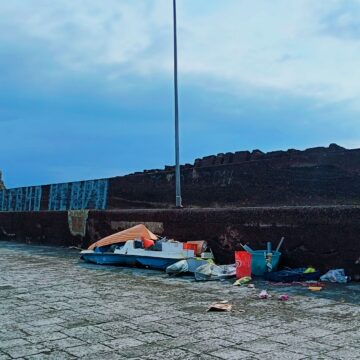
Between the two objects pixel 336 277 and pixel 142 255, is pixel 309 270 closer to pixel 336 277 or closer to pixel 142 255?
pixel 336 277

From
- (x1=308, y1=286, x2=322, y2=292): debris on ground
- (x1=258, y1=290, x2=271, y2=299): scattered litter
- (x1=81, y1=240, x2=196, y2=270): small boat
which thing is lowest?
(x1=258, y1=290, x2=271, y2=299): scattered litter

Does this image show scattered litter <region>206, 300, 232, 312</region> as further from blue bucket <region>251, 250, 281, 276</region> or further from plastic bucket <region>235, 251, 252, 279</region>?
blue bucket <region>251, 250, 281, 276</region>

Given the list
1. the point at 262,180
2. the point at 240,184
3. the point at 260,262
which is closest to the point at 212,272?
the point at 260,262

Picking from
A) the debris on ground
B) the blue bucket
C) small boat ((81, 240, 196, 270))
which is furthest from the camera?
small boat ((81, 240, 196, 270))

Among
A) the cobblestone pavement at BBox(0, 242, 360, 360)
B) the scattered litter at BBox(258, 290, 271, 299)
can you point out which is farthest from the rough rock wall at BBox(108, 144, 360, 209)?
the scattered litter at BBox(258, 290, 271, 299)

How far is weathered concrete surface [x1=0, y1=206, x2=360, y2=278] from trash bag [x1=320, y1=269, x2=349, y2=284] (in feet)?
0.43

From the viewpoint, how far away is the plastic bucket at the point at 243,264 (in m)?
7.84

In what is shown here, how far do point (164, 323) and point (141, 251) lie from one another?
4689 mm

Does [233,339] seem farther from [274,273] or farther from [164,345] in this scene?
[274,273]

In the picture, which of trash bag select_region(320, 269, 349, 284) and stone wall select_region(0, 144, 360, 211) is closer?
trash bag select_region(320, 269, 349, 284)

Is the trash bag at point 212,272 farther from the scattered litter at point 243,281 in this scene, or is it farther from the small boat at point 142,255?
the small boat at point 142,255

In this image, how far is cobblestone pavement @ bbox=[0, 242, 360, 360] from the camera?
389cm

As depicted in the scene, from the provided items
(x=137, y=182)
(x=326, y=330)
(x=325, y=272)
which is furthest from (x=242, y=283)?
(x=137, y=182)

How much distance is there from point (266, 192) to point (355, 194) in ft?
10.1
